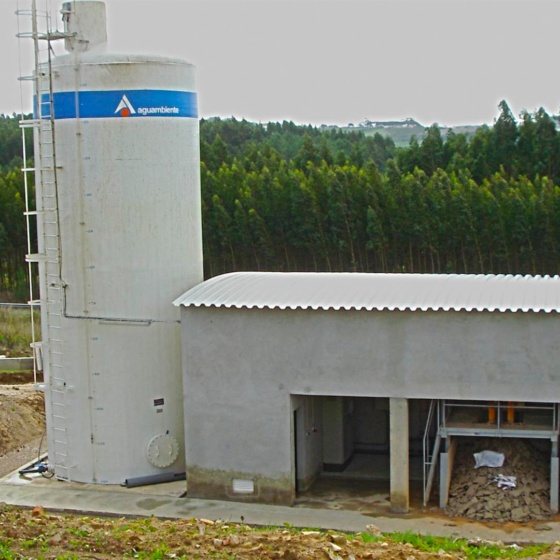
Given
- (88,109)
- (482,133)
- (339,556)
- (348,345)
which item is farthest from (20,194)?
(339,556)

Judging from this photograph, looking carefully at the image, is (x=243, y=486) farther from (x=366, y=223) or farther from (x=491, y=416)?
(x=366, y=223)

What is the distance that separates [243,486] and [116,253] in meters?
4.94

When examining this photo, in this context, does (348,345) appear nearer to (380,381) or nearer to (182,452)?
(380,381)

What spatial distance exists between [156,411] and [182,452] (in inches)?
39.1

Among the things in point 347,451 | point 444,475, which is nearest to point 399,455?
point 444,475

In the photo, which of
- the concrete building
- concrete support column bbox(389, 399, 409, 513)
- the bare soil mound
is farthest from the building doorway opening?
the bare soil mound

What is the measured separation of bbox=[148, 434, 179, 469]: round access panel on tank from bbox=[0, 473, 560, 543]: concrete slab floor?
0.51 metres

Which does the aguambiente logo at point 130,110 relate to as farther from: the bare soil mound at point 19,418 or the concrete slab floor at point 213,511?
the bare soil mound at point 19,418

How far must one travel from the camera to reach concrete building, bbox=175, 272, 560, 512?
15.8 metres

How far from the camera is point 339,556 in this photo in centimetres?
1190

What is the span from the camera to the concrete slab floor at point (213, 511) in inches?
594

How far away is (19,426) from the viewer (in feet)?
71.7

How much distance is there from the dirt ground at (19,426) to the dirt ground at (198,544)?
6.46 metres

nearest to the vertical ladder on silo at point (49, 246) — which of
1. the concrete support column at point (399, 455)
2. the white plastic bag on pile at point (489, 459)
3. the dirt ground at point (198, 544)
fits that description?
the dirt ground at point (198, 544)
